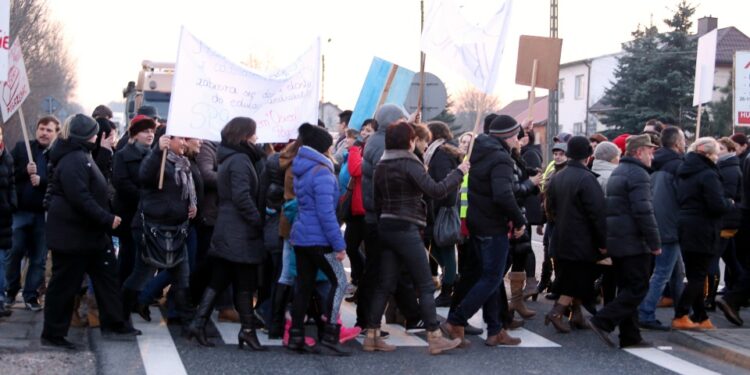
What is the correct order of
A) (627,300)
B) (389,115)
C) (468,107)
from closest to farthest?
(627,300) < (389,115) < (468,107)

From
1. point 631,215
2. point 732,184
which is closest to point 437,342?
point 631,215

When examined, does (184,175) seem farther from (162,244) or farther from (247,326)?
→ (247,326)

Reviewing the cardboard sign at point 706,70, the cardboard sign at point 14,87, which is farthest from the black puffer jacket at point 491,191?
the cardboard sign at point 14,87

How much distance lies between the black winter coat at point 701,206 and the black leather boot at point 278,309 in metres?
3.67

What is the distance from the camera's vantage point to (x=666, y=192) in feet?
34.4

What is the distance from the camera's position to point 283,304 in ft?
30.7

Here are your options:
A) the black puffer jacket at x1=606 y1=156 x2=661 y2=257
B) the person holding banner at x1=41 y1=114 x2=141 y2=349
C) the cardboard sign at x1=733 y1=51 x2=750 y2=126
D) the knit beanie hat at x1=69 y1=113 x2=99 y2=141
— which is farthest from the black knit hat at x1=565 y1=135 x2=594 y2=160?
the cardboard sign at x1=733 y1=51 x2=750 y2=126

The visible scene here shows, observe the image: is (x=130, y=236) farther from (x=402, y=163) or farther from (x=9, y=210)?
(x=402, y=163)

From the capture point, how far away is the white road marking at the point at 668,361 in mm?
8531

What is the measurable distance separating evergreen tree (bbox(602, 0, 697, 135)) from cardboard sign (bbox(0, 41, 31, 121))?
34.9m

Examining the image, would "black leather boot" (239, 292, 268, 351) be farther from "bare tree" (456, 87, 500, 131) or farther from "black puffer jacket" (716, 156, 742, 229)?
"bare tree" (456, 87, 500, 131)

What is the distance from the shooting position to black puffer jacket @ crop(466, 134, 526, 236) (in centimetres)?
911

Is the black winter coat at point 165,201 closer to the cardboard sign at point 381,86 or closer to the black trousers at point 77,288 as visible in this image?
the black trousers at point 77,288

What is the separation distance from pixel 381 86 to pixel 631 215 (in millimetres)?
4736
